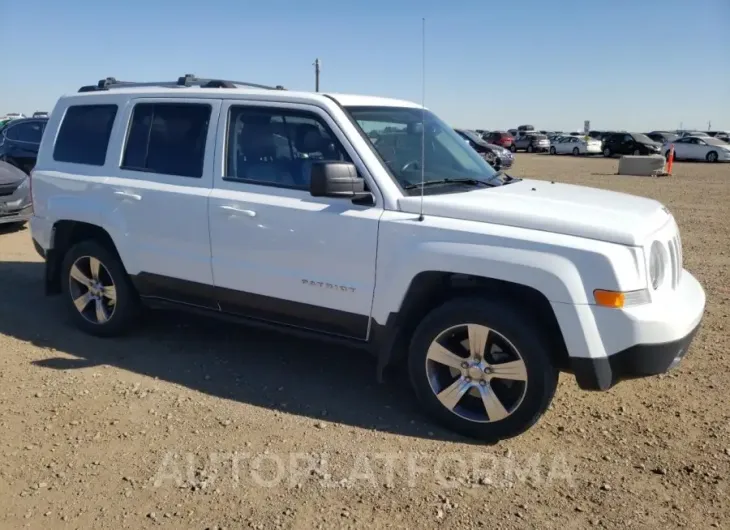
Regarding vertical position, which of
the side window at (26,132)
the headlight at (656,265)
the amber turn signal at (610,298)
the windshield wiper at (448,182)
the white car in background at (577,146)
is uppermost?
the side window at (26,132)

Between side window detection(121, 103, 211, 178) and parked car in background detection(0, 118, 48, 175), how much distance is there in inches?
364

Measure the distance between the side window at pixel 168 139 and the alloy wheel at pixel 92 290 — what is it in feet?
3.04

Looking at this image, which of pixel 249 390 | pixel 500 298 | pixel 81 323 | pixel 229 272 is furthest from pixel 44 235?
pixel 500 298

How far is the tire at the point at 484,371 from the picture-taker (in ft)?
11.9

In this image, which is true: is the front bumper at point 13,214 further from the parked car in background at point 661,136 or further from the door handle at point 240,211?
the parked car in background at point 661,136

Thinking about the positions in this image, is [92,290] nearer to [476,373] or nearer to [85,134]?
[85,134]

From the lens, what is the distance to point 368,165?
13.3 feet

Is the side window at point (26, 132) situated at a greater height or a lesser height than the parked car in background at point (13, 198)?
greater

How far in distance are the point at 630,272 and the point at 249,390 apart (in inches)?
102

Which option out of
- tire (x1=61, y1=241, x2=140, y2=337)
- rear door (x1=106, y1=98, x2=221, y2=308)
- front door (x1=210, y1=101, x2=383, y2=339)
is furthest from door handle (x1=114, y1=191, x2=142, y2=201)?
front door (x1=210, y1=101, x2=383, y2=339)

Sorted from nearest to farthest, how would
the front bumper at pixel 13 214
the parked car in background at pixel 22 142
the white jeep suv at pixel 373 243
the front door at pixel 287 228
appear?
1. the white jeep suv at pixel 373 243
2. the front door at pixel 287 228
3. the front bumper at pixel 13 214
4. the parked car in background at pixel 22 142

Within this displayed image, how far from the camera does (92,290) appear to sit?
550 cm

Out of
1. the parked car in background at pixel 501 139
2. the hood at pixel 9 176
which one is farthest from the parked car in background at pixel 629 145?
the hood at pixel 9 176

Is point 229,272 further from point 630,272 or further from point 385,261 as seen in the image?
point 630,272
